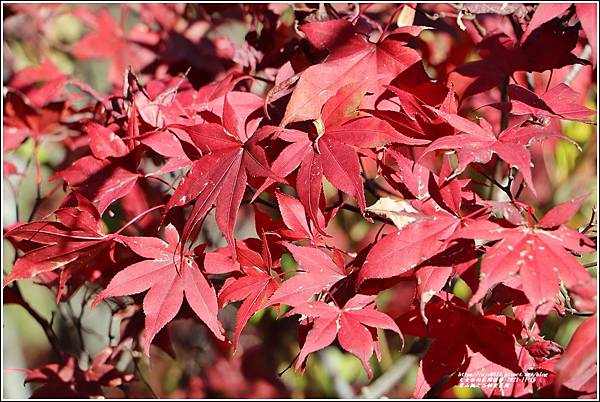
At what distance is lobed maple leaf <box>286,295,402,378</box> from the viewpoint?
724 mm

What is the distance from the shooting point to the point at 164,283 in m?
0.80

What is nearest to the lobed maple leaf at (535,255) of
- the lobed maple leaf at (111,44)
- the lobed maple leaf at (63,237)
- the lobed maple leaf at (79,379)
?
the lobed maple leaf at (63,237)

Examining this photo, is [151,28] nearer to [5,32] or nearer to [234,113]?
[5,32]

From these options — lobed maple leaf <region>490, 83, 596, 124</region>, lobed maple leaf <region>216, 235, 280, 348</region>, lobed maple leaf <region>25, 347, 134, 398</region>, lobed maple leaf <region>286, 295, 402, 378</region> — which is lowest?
lobed maple leaf <region>25, 347, 134, 398</region>

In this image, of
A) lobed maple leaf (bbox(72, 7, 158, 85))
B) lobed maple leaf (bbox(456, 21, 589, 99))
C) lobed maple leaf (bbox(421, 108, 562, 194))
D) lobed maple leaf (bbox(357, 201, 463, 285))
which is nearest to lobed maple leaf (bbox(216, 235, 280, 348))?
lobed maple leaf (bbox(357, 201, 463, 285))

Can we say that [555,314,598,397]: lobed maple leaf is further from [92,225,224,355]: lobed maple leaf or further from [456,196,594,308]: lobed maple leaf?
[92,225,224,355]: lobed maple leaf

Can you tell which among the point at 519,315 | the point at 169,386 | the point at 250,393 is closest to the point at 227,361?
the point at 250,393

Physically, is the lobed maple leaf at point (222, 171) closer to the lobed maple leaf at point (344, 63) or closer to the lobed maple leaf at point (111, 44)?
the lobed maple leaf at point (344, 63)

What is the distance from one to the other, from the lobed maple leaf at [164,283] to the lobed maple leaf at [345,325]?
0.12 m

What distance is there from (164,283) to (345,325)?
0.76ft

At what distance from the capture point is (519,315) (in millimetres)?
765

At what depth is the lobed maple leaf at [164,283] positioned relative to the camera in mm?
784

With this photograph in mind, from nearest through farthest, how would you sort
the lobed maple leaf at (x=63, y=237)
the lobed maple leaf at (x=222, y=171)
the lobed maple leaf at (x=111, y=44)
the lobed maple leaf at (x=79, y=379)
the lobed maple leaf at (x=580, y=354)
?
the lobed maple leaf at (x=580, y=354)
the lobed maple leaf at (x=222, y=171)
the lobed maple leaf at (x=63, y=237)
the lobed maple leaf at (x=79, y=379)
the lobed maple leaf at (x=111, y=44)

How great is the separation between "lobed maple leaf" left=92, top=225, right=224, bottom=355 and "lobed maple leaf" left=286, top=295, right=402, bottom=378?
116 millimetres
